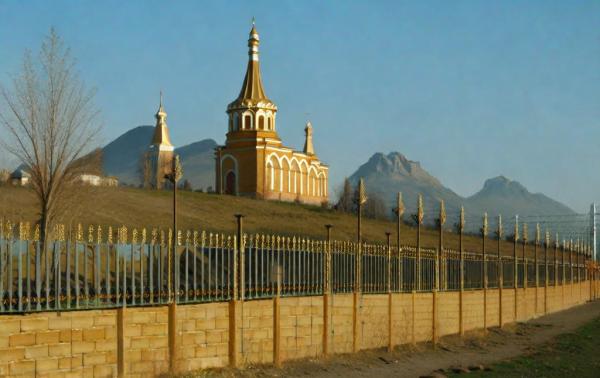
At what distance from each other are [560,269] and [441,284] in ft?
105

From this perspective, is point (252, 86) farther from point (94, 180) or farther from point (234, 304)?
point (234, 304)

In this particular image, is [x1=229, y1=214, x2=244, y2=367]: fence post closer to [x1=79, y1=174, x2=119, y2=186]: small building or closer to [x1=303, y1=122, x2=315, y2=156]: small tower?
[x1=79, y1=174, x2=119, y2=186]: small building

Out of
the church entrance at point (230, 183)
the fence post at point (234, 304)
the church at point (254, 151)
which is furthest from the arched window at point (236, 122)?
the fence post at point (234, 304)

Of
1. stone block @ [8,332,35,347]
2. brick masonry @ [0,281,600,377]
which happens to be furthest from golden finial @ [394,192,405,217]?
stone block @ [8,332,35,347]

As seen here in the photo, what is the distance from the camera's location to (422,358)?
2053 centimetres

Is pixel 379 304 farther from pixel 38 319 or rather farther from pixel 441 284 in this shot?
pixel 38 319

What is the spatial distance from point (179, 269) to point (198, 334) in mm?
1073

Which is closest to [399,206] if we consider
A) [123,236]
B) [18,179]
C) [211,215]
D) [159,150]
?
[123,236]

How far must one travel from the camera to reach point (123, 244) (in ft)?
44.4

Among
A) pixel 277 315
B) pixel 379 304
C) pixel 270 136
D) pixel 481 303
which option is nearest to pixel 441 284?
pixel 481 303

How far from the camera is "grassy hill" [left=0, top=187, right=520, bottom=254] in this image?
43219 millimetres

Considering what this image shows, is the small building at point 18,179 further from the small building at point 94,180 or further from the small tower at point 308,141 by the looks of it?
the small tower at point 308,141

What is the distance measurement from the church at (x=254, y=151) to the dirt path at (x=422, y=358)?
44.6 m

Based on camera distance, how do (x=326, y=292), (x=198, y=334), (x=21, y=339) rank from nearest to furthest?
(x=21, y=339)
(x=198, y=334)
(x=326, y=292)
